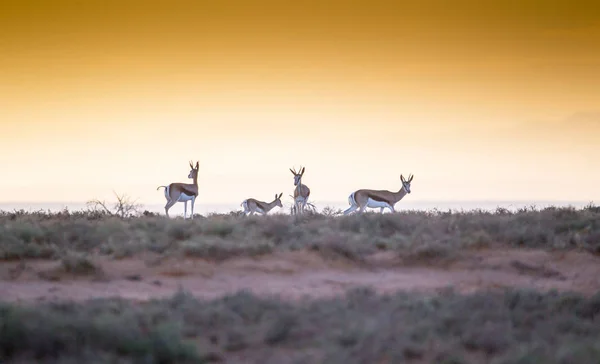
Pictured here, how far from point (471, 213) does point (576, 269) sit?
788 cm

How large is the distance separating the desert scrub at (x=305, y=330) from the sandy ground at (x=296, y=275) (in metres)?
2.11

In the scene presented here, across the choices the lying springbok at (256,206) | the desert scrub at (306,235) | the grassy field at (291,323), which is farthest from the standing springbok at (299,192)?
the grassy field at (291,323)

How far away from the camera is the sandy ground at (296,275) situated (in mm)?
16047

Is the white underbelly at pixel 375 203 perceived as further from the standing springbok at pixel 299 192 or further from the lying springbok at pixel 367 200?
the standing springbok at pixel 299 192

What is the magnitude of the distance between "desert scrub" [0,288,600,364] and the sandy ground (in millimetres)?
2107

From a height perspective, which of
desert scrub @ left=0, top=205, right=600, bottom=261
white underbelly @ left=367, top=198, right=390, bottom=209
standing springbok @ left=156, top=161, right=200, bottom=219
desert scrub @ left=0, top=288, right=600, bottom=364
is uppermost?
standing springbok @ left=156, top=161, right=200, bottom=219

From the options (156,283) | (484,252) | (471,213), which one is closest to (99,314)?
(156,283)

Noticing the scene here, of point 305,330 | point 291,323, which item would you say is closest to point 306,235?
point 291,323

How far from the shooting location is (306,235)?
68.5 ft

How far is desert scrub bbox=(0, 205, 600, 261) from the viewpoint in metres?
19.3

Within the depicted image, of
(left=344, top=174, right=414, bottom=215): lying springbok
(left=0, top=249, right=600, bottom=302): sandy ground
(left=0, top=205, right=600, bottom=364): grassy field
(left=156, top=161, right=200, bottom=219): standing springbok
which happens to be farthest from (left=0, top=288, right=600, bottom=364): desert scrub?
(left=156, top=161, right=200, bottom=219): standing springbok

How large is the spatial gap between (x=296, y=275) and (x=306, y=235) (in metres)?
2.98

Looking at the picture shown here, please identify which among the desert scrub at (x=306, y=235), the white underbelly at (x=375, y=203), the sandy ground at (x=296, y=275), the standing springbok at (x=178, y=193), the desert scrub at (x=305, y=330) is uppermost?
the standing springbok at (x=178, y=193)

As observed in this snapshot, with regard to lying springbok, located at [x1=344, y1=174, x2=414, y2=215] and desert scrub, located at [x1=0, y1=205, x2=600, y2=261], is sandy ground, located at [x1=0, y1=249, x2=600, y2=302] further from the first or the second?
lying springbok, located at [x1=344, y1=174, x2=414, y2=215]
